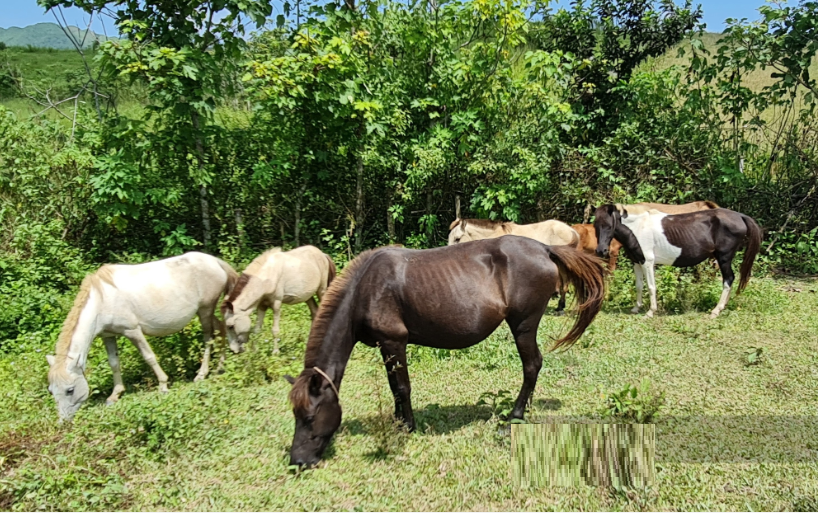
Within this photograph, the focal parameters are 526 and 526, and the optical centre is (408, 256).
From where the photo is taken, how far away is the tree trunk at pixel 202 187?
8.65 m

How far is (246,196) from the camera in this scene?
33.5 ft

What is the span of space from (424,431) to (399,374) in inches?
25.2

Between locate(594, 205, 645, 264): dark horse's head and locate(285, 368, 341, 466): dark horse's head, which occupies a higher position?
locate(594, 205, 645, 264): dark horse's head

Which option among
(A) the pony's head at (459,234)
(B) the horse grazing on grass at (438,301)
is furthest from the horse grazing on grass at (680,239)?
(B) the horse grazing on grass at (438,301)

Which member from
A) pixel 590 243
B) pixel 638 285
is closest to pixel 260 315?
pixel 590 243

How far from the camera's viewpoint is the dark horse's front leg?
4277 millimetres

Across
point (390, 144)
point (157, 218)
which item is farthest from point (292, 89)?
point (157, 218)

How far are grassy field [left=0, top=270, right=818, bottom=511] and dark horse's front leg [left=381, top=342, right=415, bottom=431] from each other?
0.15 m

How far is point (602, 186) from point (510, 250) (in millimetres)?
6858

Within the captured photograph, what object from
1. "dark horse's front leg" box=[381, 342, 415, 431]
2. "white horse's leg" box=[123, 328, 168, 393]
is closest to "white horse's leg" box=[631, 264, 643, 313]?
"dark horse's front leg" box=[381, 342, 415, 431]

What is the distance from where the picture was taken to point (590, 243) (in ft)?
28.5

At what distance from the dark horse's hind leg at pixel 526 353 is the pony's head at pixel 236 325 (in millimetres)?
3239

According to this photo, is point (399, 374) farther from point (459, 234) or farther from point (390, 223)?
point (390, 223)

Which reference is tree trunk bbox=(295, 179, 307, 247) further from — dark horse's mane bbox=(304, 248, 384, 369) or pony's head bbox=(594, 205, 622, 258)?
dark horse's mane bbox=(304, 248, 384, 369)
